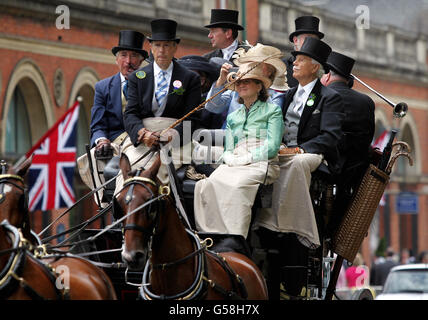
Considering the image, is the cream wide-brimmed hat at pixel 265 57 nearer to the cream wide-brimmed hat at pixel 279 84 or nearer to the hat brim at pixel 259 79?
the hat brim at pixel 259 79

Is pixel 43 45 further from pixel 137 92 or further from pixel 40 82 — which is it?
pixel 137 92

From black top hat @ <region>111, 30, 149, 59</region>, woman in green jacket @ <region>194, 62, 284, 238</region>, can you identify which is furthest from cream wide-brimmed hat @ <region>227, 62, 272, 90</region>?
black top hat @ <region>111, 30, 149, 59</region>

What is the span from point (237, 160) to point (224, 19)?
225cm

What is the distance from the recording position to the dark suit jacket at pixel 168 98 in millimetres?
8289

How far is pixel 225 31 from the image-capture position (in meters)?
9.86

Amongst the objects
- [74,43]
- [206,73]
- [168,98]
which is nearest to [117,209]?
[168,98]

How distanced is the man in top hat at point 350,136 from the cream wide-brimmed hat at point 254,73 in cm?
115

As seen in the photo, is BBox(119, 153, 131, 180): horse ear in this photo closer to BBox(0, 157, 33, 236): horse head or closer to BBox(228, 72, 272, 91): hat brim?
BBox(0, 157, 33, 236): horse head

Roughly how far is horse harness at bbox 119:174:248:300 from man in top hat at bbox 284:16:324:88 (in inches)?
122

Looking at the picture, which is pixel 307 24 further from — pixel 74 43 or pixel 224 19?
pixel 74 43

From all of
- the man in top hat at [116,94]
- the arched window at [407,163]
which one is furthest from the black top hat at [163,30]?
the arched window at [407,163]

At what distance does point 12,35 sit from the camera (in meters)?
19.8
